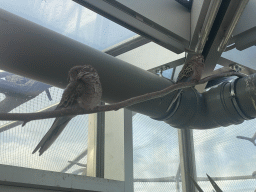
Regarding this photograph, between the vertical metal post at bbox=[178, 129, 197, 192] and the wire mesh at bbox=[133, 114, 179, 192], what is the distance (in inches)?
1.7

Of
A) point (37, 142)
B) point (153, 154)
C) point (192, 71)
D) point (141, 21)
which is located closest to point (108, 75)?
point (141, 21)

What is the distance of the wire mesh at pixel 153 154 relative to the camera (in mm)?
1767

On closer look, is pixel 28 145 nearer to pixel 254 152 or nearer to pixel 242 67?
pixel 242 67

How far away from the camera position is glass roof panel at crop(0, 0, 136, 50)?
1159mm

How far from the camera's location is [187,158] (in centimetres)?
194

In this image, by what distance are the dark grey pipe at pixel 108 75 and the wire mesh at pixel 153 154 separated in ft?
1.78

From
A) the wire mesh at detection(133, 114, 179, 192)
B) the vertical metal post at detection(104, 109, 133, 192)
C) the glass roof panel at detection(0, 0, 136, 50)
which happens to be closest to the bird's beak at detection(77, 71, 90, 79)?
the glass roof panel at detection(0, 0, 136, 50)

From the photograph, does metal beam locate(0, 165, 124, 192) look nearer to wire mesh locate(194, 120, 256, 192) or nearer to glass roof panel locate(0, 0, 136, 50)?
glass roof panel locate(0, 0, 136, 50)

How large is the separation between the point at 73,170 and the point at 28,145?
1.05 feet

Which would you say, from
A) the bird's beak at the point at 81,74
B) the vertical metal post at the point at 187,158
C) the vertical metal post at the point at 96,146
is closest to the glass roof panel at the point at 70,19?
the vertical metal post at the point at 96,146

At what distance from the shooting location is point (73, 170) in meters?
1.47

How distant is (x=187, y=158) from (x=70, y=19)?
4.39ft

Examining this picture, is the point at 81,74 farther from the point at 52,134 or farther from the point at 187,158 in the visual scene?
the point at 187,158

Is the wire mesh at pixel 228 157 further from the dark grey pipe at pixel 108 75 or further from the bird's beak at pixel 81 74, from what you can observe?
the bird's beak at pixel 81 74
